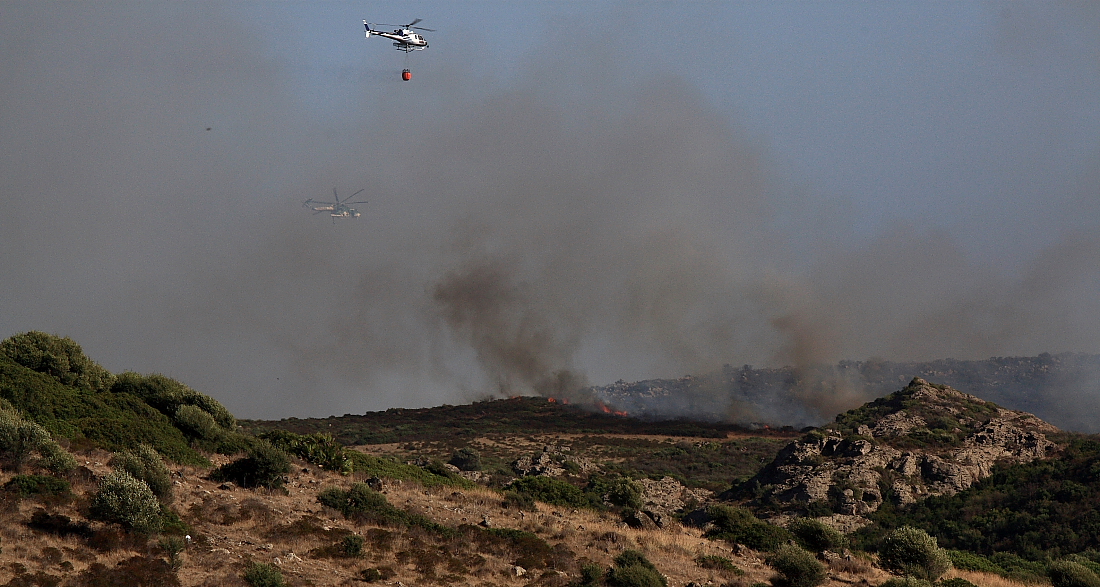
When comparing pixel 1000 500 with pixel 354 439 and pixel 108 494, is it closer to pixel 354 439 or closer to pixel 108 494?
pixel 108 494

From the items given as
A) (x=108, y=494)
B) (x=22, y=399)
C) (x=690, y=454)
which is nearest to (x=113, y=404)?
(x=22, y=399)

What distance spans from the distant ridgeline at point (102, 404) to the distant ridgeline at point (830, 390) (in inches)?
3926

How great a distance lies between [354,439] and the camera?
104875 mm

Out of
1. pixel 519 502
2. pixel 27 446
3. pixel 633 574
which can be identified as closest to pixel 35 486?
pixel 27 446

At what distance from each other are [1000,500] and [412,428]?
7488 centimetres

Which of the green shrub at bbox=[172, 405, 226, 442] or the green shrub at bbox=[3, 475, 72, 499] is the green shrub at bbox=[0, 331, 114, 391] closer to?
the green shrub at bbox=[172, 405, 226, 442]

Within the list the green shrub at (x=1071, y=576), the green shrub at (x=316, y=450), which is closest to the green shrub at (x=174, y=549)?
the green shrub at (x=316, y=450)

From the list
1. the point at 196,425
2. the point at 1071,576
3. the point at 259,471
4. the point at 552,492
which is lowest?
the point at 1071,576

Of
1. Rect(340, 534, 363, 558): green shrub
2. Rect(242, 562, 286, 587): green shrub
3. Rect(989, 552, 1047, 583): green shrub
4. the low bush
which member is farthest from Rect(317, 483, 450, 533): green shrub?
Rect(989, 552, 1047, 583): green shrub

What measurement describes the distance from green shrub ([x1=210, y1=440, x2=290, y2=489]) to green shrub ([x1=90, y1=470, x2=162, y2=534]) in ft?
24.0

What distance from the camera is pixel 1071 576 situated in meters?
36.2

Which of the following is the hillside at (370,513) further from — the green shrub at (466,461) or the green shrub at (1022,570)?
the green shrub at (466,461)

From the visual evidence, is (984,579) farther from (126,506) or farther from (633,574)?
(126,506)

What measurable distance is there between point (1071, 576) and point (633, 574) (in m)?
19.5
